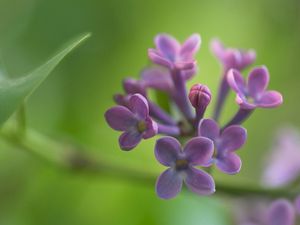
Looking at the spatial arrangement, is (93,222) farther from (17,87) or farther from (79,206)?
(17,87)

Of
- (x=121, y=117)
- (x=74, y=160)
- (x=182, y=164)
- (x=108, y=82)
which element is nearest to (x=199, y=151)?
(x=182, y=164)

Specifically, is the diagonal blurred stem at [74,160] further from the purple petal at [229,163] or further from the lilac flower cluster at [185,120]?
the purple petal at [229,163]

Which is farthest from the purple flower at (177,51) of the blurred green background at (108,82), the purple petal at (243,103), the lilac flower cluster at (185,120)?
the blurred green background at (108,82)

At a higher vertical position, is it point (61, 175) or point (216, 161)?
point (216, 161)

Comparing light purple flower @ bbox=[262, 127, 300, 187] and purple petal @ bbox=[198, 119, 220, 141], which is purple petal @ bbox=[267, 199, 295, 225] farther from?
light purple flower @ bbox=[262, 127, 300, 187]

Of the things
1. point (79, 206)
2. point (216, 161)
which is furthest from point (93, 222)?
point (216, 161)

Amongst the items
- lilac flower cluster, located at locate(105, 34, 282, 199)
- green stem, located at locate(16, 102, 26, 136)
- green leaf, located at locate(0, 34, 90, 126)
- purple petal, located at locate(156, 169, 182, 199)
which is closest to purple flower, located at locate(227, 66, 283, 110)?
lilac flower cluster, located at locate(105, 34, 282, 199)
